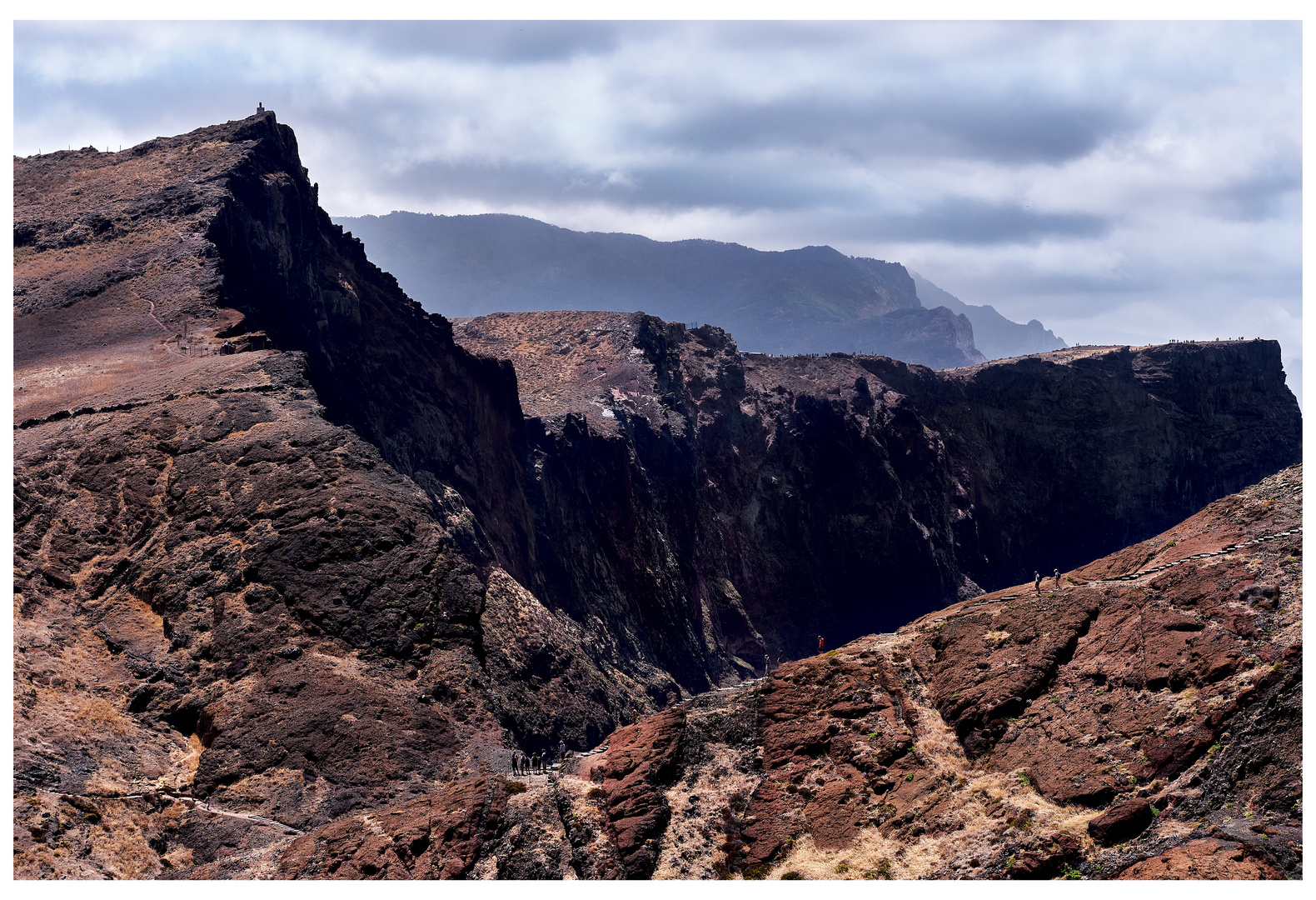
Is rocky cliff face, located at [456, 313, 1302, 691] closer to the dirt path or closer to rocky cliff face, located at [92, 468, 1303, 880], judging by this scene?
the dirt path

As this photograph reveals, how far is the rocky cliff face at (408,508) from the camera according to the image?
25953 mm

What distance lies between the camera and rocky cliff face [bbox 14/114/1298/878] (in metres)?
26.0

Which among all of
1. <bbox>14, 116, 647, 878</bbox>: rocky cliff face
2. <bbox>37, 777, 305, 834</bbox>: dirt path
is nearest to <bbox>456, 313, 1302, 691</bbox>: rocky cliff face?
<bbox>14, 116, 647, 878</bbox>: rocky cliff face

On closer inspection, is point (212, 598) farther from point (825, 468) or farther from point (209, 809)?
point (825, 468)

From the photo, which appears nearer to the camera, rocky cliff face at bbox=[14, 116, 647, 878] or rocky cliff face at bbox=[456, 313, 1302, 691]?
rocky cliff face at bbox=[14, 116, 647, 878]

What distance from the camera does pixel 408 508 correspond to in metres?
35.0

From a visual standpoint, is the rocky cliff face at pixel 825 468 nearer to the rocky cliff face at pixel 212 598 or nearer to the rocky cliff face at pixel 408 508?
the rocky cliff face at pixel 408 508

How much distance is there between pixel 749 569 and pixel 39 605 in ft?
236

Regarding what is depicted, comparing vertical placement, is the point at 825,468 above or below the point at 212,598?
below

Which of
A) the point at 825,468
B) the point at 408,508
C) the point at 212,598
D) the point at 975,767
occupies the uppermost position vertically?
the point at 408,508

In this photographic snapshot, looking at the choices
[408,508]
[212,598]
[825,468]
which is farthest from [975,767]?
[825,468]

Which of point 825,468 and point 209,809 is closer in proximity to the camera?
point 209,809

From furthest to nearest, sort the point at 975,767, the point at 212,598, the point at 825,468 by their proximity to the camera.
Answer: the point at 825,468
the point at 212,598
the point at 975,767

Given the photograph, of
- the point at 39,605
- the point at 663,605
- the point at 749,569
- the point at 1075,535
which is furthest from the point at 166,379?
the point at 1075,535
